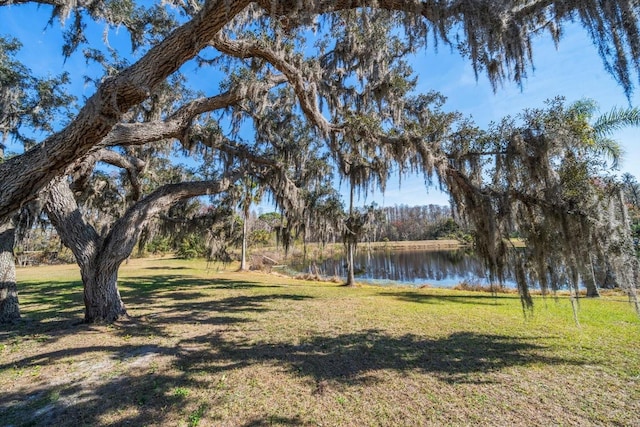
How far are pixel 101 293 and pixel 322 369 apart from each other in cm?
472

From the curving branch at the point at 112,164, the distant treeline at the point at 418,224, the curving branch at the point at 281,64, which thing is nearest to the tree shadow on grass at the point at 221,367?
the curving branch at the point at 112,164

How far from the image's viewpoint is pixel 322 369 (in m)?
3.69

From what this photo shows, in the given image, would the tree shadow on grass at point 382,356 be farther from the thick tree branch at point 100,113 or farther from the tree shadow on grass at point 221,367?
the thick tree branch at point 100,113

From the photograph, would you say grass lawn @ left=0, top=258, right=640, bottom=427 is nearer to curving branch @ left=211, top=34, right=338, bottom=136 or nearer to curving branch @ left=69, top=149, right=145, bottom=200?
curving branch @ left=69, top=149, right=145, bottom=200

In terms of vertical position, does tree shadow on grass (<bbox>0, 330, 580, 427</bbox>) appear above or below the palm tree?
below

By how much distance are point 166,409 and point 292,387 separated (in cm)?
128

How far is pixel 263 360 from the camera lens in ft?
13.0

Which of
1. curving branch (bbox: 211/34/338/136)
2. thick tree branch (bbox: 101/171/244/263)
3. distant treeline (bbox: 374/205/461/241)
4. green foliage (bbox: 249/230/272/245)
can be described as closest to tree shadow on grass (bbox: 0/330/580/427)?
thick tree branch (bbox: 101/171/244/263)

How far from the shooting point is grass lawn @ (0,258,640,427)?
271 centimetres

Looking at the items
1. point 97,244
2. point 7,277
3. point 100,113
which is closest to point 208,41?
Result: point 100,113

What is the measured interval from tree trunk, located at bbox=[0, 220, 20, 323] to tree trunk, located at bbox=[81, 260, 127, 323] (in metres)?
1.72

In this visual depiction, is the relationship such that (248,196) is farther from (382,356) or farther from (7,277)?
(382,356)

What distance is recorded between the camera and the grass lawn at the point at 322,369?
Result: 2.71 meters

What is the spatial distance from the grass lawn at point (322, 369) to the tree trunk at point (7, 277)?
434mm
